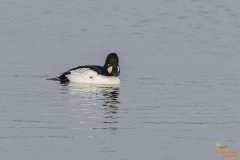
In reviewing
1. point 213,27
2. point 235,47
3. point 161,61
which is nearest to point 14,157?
point 161,61

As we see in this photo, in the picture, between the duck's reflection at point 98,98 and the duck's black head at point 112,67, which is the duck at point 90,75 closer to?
the duck's black head at point 112,67

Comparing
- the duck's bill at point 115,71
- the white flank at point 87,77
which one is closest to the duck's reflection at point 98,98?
the white flank at point 87,77

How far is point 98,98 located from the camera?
2058 cm

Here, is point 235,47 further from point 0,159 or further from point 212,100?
point 0,159

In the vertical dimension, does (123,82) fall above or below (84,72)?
below

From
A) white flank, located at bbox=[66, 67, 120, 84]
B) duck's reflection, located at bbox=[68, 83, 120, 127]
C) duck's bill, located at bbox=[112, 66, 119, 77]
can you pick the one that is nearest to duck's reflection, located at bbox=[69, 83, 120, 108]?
duck's reflection, located at bbox=[68, 83, 120, 127]

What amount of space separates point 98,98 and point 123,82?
3176 mm

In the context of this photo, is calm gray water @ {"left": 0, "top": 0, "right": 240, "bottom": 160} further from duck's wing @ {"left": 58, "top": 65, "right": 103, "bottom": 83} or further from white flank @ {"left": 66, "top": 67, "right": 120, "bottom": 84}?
duck's wing @ {"left": 58, "top": 65, "right": 103, "bottom": 83}

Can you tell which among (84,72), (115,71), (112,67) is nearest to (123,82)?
(115,71)

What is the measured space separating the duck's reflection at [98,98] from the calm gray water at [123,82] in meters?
0.03

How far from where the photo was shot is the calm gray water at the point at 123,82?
48.7 ft

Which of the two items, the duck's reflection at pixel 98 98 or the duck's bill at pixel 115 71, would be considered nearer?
the duck's reflection at pixel 98 98

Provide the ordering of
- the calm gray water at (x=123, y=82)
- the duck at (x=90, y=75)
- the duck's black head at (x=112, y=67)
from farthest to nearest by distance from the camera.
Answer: the duck's black head at (x=112, y=67)
the duck at (x=90, y=75)
the calm gray water at (x=123, y=82)

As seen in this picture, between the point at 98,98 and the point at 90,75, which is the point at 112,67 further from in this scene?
the point at 98,98
